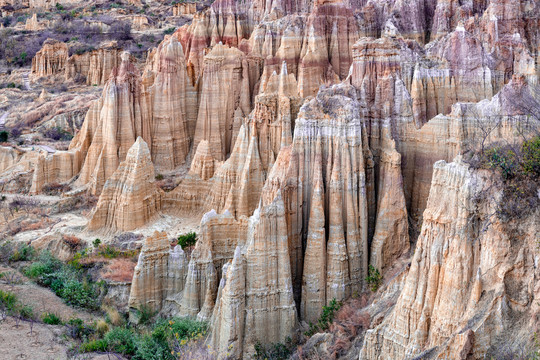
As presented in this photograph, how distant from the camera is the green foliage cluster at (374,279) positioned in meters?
20.8

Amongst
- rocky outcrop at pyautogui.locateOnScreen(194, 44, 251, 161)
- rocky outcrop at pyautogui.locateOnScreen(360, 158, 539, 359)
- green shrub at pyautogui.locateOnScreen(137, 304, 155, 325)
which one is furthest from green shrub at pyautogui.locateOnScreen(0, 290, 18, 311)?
rocky outcrop at pyautogui.locateOnScreen(360, 158, 539, 359)

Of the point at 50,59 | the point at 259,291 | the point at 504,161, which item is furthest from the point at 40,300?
the point at 50,59

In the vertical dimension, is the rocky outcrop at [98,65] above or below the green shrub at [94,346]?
above

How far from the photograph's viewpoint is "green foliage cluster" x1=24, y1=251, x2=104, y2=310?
26031 millimetres

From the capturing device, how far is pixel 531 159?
48.9ft

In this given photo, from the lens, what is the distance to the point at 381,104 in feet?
82.0

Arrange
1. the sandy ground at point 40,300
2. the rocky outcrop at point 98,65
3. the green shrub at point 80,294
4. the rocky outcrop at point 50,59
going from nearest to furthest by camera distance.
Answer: the sandy ground at point 40,300, the green shrub at point 80,294, the rocky outcrop at point 98,65, the rocky outcrop at point 50,59

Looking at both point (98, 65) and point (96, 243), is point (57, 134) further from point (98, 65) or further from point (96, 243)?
point (96, 243)

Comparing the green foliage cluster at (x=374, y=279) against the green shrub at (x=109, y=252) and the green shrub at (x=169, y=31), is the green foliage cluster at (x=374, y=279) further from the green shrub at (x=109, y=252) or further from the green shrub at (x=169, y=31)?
the green shrub at (x=169, y=31)

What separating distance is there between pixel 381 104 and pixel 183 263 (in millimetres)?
9633

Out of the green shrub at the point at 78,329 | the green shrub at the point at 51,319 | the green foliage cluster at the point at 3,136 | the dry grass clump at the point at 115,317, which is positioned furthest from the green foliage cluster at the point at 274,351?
the green foliage cluster at the point at 3,136

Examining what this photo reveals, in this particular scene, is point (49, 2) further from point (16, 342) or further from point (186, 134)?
point (16, 342)

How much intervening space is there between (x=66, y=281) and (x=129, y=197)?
4.87m

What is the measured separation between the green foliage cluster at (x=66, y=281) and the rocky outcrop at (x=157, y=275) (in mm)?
2779
